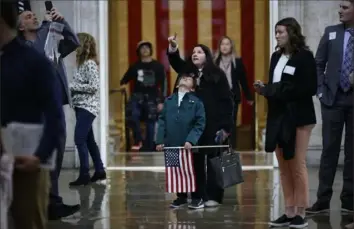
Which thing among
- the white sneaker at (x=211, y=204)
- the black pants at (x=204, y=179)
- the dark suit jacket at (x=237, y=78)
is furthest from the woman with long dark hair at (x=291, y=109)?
the dark suit jacket at (x=237, y=78)

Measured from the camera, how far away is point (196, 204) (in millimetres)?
7465

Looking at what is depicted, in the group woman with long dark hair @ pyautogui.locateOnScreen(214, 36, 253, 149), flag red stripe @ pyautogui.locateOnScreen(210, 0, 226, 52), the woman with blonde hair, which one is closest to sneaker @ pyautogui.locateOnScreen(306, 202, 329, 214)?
woman with long dark hair @ pyautogui.locateOnScreen(214, 36, 253, 149)

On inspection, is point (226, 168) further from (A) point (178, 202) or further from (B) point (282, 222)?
(B) point (282, 222)

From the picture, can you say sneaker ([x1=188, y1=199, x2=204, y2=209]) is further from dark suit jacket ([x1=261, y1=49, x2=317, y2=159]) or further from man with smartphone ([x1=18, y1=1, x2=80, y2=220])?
dark suit jacket ([x1=261, y1=49, x2=317, y2=159])

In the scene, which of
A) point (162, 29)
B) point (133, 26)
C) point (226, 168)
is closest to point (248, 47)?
point (162, 29)

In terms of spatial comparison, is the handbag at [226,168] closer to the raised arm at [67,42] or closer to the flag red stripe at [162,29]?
the raised arm at [67,42]

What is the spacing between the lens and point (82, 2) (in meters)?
10.5

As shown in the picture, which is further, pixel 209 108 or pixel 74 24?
pixel 74 24

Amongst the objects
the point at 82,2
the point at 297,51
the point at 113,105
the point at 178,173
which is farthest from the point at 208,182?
the point at 113,105

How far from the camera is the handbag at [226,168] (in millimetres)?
7379

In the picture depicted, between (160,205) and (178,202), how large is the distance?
7.7 inches

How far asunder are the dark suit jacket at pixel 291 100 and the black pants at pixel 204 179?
1.35 meters

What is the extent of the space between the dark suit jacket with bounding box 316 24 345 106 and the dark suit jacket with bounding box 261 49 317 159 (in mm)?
750

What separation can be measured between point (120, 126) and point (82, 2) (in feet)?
11.0
